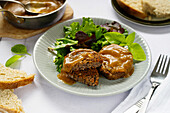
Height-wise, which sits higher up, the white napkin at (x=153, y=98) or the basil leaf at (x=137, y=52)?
the basil leaf at (x=137, y=52)

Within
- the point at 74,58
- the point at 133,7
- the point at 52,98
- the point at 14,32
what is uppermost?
the point at 133,7

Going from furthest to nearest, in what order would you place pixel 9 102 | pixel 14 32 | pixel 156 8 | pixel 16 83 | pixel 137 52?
pixel 156 8 < pixel 14 32 < pixel 137 52 < pixel 16 83 < pixel 9 102

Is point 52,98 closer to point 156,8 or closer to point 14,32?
point 14,32

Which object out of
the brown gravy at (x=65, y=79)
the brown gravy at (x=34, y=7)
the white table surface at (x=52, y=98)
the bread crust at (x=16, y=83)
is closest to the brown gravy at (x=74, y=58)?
the brown gravy at (x=65, y=79)

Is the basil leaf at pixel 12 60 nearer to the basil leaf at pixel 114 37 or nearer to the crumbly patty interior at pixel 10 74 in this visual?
the crumbly patty interior at pixel 10 74

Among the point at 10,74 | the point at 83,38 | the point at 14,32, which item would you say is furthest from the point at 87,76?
the point at 14,32

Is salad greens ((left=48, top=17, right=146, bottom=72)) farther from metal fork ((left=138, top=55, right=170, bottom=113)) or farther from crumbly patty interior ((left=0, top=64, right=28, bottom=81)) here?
crumbly patty interior ((left=0, top=64, right=28, bottom=81))

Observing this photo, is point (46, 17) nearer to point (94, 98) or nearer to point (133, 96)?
point (94, 98)
